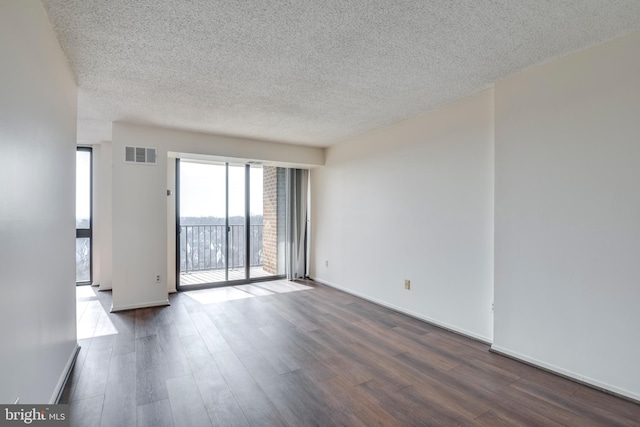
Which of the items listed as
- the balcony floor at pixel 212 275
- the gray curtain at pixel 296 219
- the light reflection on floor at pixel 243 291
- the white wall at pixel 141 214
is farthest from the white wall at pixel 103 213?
the gray curtain at pixel 296 219

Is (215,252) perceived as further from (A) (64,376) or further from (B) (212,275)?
(A) (64,376)

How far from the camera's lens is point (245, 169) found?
562 cm

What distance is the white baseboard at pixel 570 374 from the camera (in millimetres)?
2117

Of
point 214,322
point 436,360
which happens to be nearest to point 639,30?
point 436,360

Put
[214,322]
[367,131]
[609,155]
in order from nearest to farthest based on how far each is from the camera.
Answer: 1. [609,155]
2. [214,322]
3. [367,131]

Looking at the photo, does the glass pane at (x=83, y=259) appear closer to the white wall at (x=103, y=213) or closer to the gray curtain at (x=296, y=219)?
the white wall at (x=103, y=213)

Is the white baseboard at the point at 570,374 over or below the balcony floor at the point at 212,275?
below

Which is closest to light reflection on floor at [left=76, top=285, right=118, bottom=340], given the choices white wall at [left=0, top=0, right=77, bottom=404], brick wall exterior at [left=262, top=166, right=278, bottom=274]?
white wall at [left=0, top=0, right=77, bottom=404]

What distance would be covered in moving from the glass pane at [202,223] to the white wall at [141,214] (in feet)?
2.43

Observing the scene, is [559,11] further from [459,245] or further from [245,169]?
[245,169]

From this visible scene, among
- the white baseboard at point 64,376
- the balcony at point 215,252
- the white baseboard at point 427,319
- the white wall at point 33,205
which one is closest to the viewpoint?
the white wall at point 33,205

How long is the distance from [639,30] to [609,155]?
82cm

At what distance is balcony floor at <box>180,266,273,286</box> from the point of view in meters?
5.46

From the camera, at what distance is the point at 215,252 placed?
6.07 m
